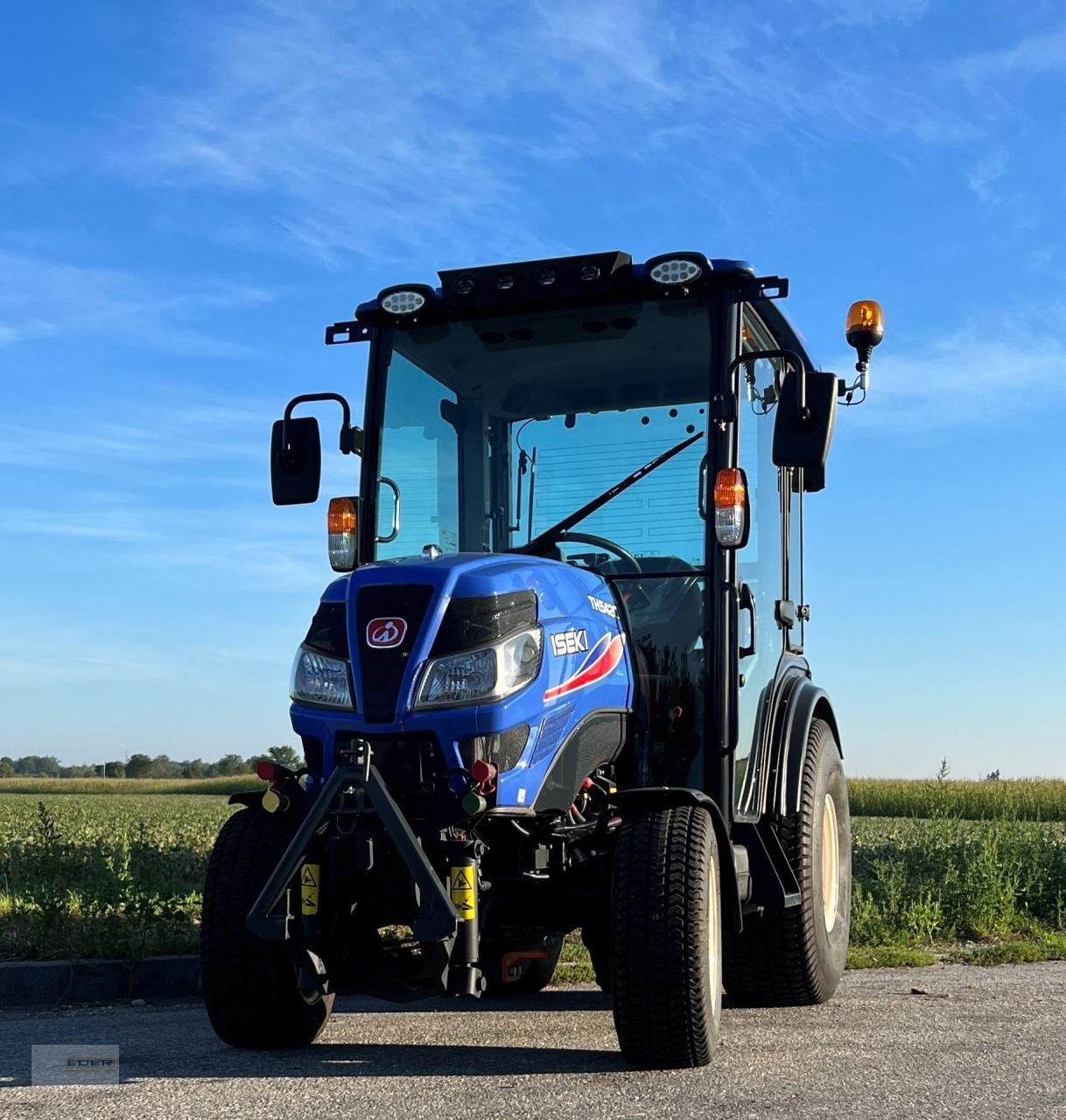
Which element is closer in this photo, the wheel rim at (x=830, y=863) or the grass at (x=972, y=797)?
the wheel rim at (x=830, y=863)

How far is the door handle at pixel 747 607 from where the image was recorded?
647 centimetres

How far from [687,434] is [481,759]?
6.96 feet

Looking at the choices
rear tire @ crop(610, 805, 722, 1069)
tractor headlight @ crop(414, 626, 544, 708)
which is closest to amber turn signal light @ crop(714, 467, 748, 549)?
tractor headlight @ crop(414, 626, 544, 708)

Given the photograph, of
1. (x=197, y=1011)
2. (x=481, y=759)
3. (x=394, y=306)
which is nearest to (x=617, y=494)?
(x=394, y=306)

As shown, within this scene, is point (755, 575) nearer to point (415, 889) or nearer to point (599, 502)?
point (599, 502)

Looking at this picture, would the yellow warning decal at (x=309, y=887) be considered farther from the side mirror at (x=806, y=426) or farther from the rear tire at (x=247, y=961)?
the side mirror at (x=806, y=426)

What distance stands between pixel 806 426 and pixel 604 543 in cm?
114

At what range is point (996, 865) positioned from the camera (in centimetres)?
1101

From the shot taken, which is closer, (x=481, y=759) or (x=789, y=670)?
(x=481, y=759)

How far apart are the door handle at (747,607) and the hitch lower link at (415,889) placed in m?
1.99

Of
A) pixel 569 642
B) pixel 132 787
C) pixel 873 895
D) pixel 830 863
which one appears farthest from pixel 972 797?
pixel 132 787

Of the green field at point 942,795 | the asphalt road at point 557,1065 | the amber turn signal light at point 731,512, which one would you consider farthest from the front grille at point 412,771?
the green field at point 942,795

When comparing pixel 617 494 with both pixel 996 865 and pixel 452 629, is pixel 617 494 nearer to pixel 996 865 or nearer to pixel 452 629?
pixel 452 629

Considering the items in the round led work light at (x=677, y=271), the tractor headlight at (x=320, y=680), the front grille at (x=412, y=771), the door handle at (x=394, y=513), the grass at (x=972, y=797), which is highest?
the round led work light at (x=677, y=271)
